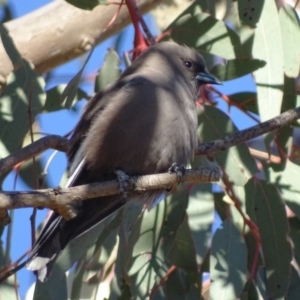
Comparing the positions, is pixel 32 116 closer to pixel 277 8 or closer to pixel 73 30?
pixel 73 30

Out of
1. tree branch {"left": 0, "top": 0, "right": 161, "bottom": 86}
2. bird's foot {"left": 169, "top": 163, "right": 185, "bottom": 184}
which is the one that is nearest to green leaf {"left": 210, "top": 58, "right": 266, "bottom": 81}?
tree branch {"left": 0, "top": 0, "right": 161, "bottom": 86}

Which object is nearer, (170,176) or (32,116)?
(170,176)

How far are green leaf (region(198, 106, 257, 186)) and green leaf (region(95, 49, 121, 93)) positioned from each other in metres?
0.46

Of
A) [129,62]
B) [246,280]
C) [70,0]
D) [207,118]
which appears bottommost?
[246,280]

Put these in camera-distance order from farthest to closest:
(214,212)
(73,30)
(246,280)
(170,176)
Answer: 1. (73,30)
2. (214,212)
3. (246,280)
4. (170,176)

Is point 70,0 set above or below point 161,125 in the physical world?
above

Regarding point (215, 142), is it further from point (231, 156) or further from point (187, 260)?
point (187, 260)

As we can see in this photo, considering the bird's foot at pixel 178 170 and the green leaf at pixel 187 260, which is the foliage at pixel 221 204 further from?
the bird's foot at pixel 178 170

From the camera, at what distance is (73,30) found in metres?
4.39

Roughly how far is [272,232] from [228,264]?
9.8 inches

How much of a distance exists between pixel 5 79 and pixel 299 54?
4.29 ft

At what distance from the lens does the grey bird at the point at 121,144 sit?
11.3 feet

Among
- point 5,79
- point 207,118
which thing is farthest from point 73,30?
point 207,118

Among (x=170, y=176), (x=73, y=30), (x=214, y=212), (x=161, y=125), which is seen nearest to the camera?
(x=170, y=176)
